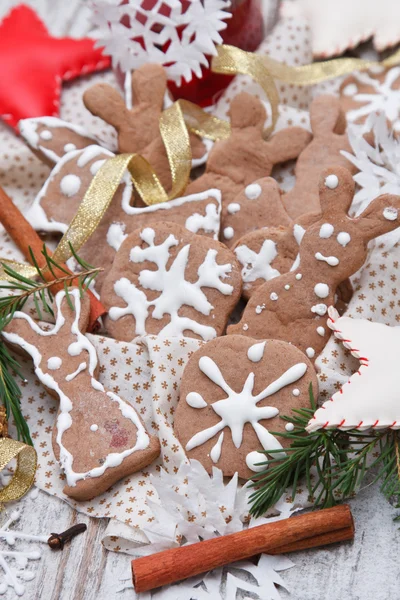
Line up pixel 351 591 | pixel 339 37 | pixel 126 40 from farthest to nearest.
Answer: pixel 339 37, pixel 126 40, pixel 351 591

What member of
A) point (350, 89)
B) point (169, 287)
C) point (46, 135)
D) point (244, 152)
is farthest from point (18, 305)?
point (350, 89)

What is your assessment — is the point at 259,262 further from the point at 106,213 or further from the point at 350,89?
the point at 350,89

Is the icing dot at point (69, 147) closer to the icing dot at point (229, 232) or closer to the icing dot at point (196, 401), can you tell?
the icing dot at point (229, 232)

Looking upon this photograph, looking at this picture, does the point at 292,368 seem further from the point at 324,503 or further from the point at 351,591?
the point at 351,591

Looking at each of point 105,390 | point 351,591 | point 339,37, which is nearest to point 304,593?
point 351,591

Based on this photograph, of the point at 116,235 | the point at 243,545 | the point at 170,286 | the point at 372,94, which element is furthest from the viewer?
the point at 372,94
